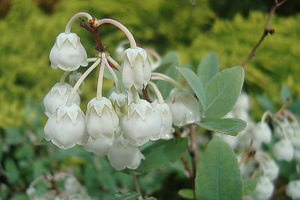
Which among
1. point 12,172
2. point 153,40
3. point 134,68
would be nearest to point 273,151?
point 134,68

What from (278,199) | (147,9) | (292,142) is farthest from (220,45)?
(292,142)

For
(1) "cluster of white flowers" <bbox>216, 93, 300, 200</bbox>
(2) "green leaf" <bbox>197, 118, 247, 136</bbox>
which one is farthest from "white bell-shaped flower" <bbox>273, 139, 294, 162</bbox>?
(2) "green leaf" <bbox>197, 118, 247, 136</bbox>

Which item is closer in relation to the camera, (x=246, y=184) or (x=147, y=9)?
(x=246, y=184)

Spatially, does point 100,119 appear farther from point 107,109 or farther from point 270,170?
point 270,170

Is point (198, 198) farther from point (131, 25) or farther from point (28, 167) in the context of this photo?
point (131, 25)

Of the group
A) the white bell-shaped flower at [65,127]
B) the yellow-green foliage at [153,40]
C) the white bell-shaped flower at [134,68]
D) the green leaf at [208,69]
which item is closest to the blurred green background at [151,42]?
the yellow-green foliage at [153,40]

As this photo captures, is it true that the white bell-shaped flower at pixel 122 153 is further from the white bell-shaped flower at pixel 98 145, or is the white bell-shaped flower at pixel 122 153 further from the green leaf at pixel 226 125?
the green leaf at pixel 226 125
